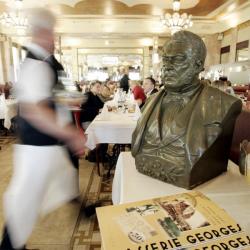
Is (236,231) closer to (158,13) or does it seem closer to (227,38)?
(158,13)

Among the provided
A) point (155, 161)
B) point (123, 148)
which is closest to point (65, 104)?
point (155, 161)

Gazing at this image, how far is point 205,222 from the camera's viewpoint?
0.79 metres

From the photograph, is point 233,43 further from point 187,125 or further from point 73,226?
point 187,125

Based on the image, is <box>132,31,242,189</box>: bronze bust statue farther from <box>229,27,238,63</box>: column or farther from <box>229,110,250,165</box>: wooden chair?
<box>229,27,238,63</box>: column

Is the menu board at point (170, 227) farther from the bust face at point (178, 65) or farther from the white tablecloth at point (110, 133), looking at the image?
the white tablecloth at point (110, 133)

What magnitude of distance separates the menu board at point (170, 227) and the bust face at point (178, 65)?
20.4 inches

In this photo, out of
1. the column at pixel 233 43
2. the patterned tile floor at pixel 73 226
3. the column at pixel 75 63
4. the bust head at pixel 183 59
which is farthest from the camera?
the column at pixel 75 63

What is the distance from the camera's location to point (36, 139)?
4.52 ft

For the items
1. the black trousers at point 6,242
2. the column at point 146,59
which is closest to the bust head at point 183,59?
the black trousers at point 6,242

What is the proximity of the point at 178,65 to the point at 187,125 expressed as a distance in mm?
268

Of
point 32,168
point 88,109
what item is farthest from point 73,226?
point 88,109

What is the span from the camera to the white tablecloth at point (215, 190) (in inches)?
38.8

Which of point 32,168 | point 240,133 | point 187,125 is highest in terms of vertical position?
point 187,125

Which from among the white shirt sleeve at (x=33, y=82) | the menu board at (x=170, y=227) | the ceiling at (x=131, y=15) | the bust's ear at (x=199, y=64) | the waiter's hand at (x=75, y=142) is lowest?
the menu board at (x=170, y=227)
